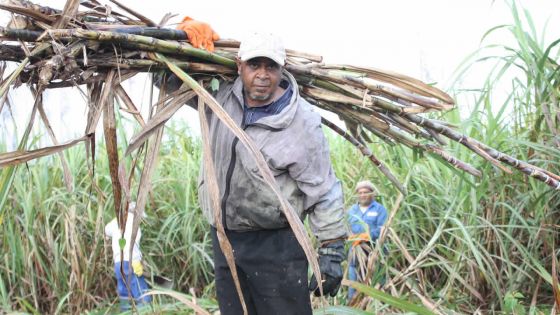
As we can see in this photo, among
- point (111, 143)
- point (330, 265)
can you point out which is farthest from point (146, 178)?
point (330, 265)

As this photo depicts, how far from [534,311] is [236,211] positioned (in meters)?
1.89

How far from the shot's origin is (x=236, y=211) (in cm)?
320

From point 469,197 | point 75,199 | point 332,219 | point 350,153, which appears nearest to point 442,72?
point 350,153

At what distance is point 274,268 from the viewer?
3.25m

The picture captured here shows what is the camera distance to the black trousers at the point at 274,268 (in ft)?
10.6

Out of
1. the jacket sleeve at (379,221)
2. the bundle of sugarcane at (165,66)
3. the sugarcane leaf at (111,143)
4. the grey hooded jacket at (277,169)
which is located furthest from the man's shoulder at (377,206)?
the sugarcane leaf at (111,143)

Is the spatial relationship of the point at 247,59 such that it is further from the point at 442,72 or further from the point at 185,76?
the point at 442,72

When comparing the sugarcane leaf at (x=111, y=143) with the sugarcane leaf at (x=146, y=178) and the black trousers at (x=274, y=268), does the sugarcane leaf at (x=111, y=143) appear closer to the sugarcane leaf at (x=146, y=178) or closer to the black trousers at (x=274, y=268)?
the sugarcane leaf at (x=146, y=178)

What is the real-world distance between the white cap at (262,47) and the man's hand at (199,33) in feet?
0.45

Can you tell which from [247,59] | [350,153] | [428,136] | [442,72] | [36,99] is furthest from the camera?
[442,72]

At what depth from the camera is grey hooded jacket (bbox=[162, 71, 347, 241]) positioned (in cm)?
310

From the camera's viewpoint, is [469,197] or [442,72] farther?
[442,72]

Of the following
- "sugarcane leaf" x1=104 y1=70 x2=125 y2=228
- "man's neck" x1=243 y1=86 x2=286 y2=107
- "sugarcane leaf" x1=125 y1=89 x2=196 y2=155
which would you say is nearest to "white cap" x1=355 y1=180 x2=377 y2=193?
"man's neck" x1=243 y1=86 x2=286 y2=107

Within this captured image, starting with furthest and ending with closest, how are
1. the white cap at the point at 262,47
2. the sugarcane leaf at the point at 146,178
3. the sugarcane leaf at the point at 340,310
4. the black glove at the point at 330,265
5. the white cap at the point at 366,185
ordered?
the white cap at the point at 366,185 → the sugarcane leaf at the point at 340,310 → the black glove at the point at 330,265 → the white cap at the point at 262,47 → the sugarcane leaf at the point at 146,178
